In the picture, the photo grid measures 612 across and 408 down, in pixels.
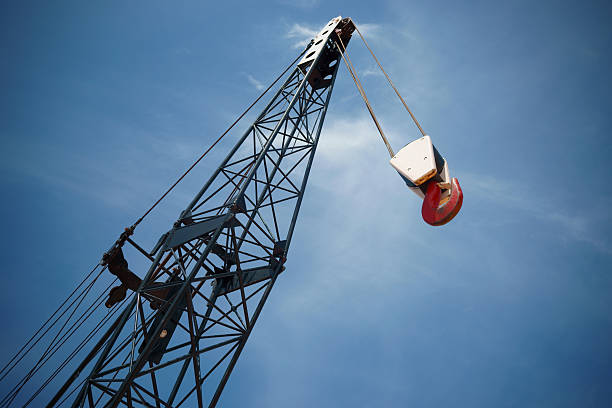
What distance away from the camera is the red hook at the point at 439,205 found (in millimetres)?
9883

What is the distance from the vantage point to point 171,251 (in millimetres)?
9953

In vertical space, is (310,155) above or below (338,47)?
below

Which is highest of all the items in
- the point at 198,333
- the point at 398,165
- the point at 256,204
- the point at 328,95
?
the point at 328,95

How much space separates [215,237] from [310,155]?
5.89m

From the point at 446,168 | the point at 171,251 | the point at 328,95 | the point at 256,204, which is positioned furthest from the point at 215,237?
the point at 328,95

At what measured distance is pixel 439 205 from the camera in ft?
33.7

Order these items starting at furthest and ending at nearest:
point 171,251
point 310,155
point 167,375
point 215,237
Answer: point 167,375 → point 310,155 → point 171,251 → point 215,237

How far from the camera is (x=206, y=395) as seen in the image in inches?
2242

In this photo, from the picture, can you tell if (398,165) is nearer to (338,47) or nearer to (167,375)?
(338,47)

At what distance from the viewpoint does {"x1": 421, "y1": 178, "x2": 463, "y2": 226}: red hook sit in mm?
9883

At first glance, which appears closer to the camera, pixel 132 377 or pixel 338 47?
pixel 132 377

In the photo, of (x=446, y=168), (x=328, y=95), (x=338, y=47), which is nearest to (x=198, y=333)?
(x=446, y=168)

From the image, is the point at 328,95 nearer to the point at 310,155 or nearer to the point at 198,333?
the point at 310,155

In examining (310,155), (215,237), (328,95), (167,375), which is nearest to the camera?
(215,237)
